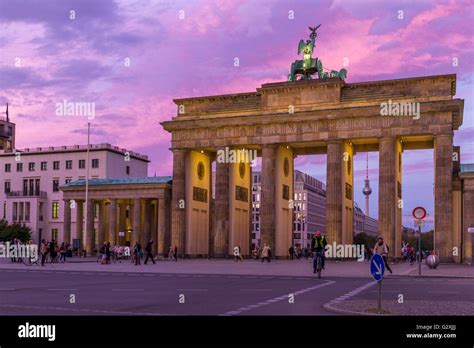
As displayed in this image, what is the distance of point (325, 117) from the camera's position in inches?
2507

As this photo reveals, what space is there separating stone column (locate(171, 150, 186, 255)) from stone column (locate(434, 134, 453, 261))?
2558 cm

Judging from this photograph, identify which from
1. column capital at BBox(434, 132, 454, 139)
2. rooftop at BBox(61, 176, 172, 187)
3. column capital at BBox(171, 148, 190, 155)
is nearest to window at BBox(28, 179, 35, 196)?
rooftop at BBox(61, 176, 172, 187)

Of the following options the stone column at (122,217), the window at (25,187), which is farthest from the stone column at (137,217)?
the window at (25,187)

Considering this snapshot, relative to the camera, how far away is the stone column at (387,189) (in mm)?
60250

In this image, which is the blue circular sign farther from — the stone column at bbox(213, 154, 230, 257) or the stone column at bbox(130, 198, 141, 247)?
the stone column at bbox(130, 198, 141, 247)

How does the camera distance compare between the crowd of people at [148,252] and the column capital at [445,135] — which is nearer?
the crowd of people at [148,252]

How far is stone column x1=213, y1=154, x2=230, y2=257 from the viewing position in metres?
68.5

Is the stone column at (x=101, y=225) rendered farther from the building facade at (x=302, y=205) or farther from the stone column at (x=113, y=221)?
the building facade at (x=302, y=205)

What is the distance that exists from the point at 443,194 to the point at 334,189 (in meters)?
9.91

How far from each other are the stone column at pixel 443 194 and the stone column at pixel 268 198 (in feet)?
51.7
